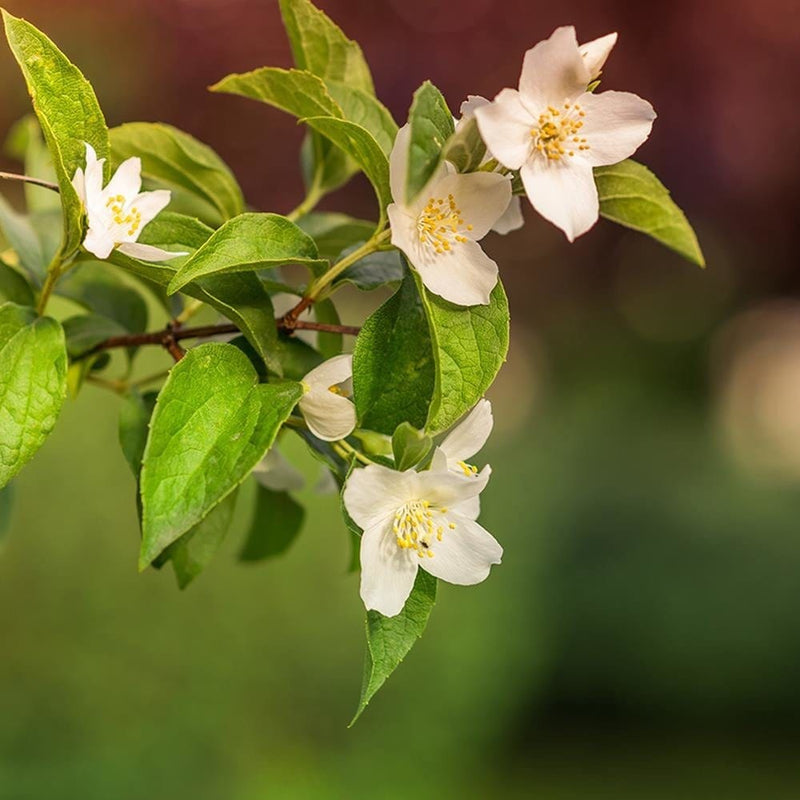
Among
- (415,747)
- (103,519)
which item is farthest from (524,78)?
(415,747)

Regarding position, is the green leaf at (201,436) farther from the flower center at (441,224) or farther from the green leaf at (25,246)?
the green leaf at (25,246)

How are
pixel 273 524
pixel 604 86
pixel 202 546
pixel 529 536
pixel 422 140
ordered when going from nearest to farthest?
pixel 422 140 → pixel 202 546 → pixel 273 524 → pixel 529 536 → pixel 604 86

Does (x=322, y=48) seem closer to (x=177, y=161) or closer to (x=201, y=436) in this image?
(x=177, y=161)

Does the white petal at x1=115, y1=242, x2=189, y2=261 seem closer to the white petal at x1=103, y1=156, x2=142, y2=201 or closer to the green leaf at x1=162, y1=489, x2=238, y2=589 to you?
the white petal at x1=103, y1=156, x2=142, y2=201

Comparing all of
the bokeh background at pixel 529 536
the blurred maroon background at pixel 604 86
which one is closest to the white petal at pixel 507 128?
the bokeh background at pixel 529 536

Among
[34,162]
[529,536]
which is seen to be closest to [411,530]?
[34,162]

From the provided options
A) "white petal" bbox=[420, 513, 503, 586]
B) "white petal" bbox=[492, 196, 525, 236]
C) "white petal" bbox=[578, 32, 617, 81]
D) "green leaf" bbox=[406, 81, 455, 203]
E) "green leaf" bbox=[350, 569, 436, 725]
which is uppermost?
"white petal" bbox=[578, 32, 617, 81]

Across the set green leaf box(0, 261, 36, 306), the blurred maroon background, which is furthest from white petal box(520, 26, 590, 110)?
the blurred maroon background
